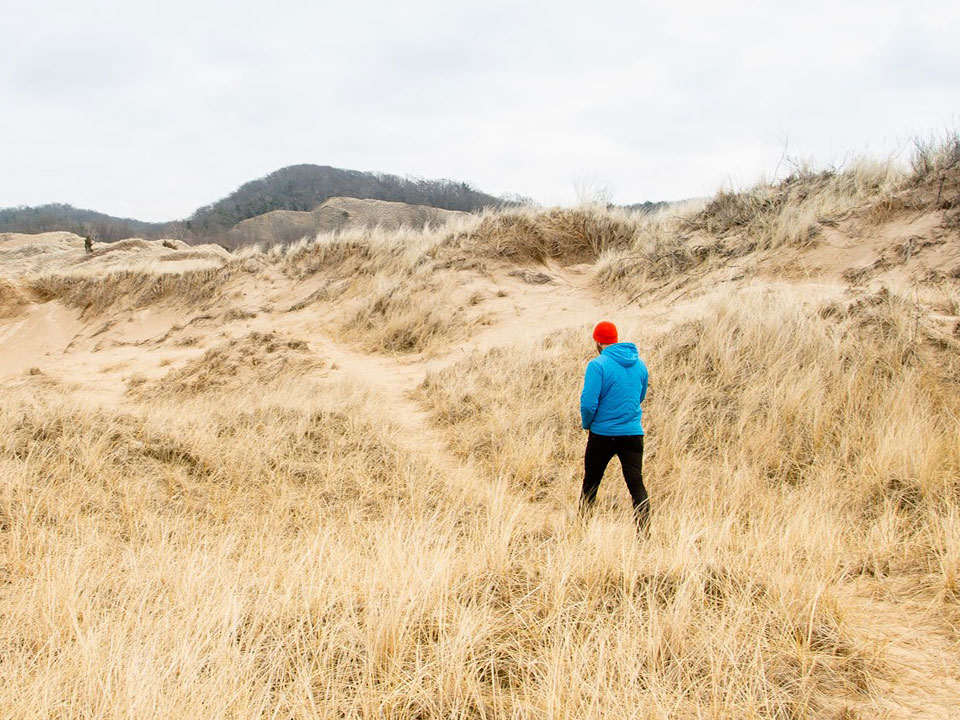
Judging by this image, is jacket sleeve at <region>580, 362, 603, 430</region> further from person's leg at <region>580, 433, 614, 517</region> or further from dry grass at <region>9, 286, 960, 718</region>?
dry grass at <region>9, 286, 960, 718</region>

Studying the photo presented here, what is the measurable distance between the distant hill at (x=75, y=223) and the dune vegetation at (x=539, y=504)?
1827 inches

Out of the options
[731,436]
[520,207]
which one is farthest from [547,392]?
[520,207]

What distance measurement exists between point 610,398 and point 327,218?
178ft

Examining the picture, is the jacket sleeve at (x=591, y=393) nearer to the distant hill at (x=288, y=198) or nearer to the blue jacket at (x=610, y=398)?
the blue jacket at (x=610, y=398)

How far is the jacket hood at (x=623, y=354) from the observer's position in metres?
4.25

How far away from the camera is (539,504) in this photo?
4.95m

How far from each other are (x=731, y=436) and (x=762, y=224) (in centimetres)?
655

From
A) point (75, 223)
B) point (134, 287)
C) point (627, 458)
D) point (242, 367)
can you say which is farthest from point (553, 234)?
point (75, 223)

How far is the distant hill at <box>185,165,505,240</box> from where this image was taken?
184 ft

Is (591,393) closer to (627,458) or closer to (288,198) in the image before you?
(627,458)

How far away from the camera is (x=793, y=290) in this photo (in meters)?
7.82

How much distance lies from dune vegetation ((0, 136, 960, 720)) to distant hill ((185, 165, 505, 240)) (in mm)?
43051

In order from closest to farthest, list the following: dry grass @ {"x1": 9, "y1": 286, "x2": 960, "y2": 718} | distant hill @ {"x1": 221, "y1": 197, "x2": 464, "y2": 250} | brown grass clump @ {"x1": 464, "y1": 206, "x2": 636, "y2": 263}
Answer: dry grass @ {"x1": 9, "y1": 286, "x2": 960, "y2": 718} → brown grass clump @ {"x1": 464, "y1": 206, "x2": 636, "y2": 263} → distant hill @ {"x1": 221, "y1": 197, "x2": 464, "y2": 250}

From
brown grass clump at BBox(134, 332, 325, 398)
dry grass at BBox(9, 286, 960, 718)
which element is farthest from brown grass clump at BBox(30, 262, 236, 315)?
dry grass at BBox(9, 286, 960, 718)
